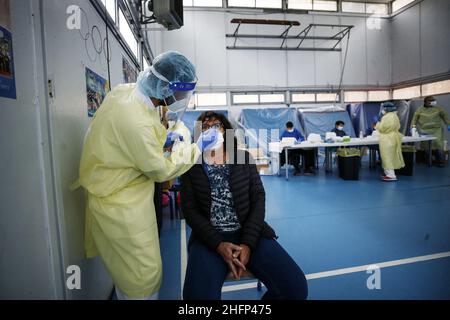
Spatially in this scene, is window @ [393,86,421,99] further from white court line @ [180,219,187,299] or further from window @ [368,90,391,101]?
white court line @ [180,219,187,299]

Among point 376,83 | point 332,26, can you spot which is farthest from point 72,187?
point 376,83

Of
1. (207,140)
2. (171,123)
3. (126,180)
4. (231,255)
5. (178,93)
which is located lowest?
(231,255)

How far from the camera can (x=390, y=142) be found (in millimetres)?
4172

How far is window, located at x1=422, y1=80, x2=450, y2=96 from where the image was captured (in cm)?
691

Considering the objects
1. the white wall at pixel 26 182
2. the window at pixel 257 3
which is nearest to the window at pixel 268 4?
the window at pixel 257 3

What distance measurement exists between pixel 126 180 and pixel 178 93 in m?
0.48

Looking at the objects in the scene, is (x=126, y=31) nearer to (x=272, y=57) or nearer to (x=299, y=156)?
(x=299, y=156)

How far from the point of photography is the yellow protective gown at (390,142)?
13.5 feet

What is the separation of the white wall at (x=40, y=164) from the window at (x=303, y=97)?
7695 millimetres

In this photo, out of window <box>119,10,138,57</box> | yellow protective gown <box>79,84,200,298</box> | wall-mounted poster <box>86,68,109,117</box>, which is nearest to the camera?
yellow protective gown <box>79,84,200,298</box>

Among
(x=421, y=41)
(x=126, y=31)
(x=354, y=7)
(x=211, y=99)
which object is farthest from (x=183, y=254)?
(x=354, y=7)

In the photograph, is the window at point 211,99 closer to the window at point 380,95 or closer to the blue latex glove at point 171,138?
the window at point 380,95

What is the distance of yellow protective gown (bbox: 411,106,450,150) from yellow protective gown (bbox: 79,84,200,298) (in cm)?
672

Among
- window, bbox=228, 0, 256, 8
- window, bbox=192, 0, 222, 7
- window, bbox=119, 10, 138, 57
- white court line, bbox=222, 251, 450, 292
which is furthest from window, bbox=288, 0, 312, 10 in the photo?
white court line, bbox=222, 251, 450, 292
